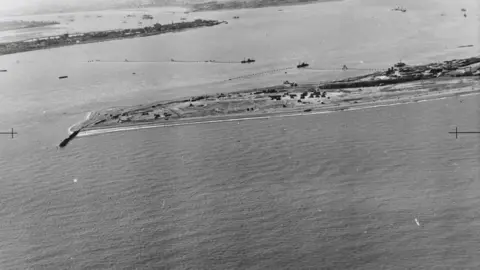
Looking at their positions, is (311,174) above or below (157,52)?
below

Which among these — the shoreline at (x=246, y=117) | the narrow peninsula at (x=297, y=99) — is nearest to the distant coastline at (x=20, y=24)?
the narrow peninsula at (x=297, y=99)

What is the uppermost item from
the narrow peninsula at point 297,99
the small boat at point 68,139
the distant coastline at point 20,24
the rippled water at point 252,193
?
the distant coastline at point 20,24

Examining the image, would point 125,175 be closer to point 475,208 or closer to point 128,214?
point 128,214

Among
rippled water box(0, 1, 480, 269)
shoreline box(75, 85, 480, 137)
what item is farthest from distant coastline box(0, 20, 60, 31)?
shoreline box(75, 85, 480, 137)

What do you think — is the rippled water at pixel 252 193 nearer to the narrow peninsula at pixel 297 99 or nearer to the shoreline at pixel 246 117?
the shoreline at pixel 246 117

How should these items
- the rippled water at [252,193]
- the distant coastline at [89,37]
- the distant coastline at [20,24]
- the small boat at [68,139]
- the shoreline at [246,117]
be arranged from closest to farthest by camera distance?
1. the rippled water at [252,193]
2. the small boat at [68,139]
3. the shoreline at [246,117]
4. the distant coastline at [89,37]
5. the distant coastline at [20,24]

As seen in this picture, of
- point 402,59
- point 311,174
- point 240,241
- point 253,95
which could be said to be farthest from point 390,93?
point 240,241

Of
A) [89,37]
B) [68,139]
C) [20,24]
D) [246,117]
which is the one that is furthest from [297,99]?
[20,24]
